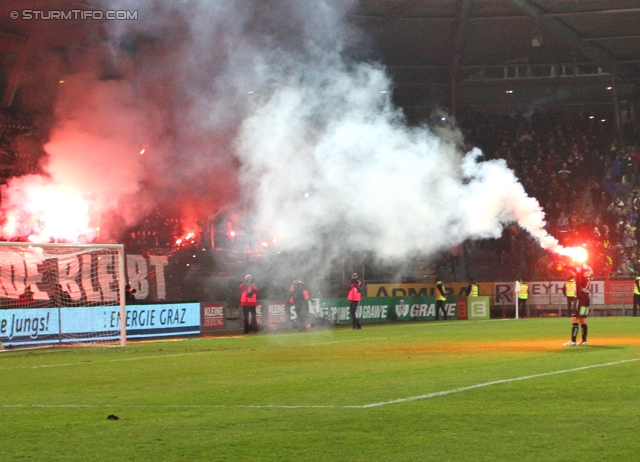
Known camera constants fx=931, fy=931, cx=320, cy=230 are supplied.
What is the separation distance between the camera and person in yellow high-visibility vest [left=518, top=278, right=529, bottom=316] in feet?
134

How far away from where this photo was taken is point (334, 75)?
29.9 m

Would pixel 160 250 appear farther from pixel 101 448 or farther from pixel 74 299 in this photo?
pixel 101 448

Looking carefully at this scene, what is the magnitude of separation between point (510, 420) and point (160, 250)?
88.3 ft

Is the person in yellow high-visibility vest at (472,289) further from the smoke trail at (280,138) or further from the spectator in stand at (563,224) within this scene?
the smoke trail at (280,138)

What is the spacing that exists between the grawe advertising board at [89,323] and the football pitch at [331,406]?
17.7 ft

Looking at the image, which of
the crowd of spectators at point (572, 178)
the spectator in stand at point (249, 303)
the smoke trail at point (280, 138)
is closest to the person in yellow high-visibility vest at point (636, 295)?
the crowd of spectators at point (572, 178)

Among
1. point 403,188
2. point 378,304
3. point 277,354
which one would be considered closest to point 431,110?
point 378,304

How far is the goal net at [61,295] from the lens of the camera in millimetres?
24672

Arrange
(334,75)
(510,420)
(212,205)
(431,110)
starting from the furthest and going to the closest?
(431,110) → (212,205) → (334,75) → (510,420)

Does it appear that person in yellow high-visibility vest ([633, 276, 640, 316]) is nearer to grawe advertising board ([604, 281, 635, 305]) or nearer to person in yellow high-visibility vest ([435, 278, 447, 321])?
grawe advertising board ([604, 281, 635, 305])

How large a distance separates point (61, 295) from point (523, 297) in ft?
72.1

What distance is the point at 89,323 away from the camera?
2622 centimetres

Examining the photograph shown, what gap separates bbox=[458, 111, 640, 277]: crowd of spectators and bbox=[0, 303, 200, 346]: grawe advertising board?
19.0m

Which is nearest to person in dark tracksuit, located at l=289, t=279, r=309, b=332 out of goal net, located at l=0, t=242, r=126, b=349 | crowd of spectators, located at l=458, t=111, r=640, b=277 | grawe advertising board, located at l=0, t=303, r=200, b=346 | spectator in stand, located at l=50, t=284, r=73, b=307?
grawe advertising board, located at l=0, t=303, r=200, b=346
